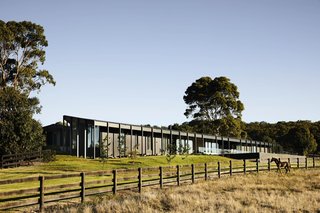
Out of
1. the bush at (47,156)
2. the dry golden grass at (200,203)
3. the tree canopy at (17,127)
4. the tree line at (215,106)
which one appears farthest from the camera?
the tree line at (215,106)

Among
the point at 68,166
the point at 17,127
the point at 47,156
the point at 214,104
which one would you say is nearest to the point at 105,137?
the point at 68,166

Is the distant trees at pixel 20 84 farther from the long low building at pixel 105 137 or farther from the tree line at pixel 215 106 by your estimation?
the tree line at pixel 215 106

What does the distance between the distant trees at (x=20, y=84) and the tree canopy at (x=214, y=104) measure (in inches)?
1291

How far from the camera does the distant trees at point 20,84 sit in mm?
38000

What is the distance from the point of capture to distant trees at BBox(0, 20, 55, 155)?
38.0m

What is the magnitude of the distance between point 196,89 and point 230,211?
Answer: 207ft

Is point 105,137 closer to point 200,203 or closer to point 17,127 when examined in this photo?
point 17,127

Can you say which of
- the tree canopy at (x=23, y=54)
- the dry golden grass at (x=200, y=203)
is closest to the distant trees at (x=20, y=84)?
the tree canopy at (x=23, y=54)

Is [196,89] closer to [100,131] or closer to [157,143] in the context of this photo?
[157,143]

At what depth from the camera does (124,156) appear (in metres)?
46.8

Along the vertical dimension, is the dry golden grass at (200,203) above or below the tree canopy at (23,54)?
below

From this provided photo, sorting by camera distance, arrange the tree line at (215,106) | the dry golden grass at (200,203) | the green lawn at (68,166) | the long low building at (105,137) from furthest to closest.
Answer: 1. the tree line at (215,106)
2. the long low building at (105,137)
3. the green lawn at (68,166)
4. the dry golden grass at (200,203)

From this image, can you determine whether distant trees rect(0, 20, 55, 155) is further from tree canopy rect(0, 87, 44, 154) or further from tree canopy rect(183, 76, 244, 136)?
tree canopy rect(183, 76, 244, 136)

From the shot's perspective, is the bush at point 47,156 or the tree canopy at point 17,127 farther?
the bush at point 47,156
